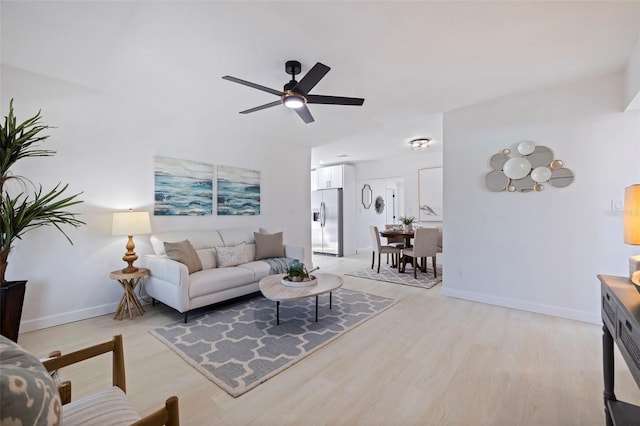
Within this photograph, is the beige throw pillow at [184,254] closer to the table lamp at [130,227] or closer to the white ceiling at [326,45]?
the table lamp at [130,227]

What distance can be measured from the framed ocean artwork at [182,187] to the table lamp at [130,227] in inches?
20.6

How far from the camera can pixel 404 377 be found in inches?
76.5

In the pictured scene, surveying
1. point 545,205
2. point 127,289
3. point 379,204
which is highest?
point 379,204

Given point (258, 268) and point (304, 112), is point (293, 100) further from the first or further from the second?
point (258, 268)

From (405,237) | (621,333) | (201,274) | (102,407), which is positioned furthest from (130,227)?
(405,237)

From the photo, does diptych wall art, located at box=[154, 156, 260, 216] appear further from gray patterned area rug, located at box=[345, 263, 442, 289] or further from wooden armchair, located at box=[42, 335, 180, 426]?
wooden armchair, located at box=[42, 335, 180, 426]

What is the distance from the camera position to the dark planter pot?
2.14 meters

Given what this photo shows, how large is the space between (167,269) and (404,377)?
257 centimetres

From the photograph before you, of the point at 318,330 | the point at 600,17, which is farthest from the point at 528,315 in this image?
the point at 600,17

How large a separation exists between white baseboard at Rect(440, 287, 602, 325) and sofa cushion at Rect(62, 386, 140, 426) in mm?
3718

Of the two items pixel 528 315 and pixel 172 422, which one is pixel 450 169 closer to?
pixel 528 315

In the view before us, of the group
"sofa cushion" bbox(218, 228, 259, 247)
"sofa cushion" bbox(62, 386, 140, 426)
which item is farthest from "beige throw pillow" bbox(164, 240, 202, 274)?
"sofa cushion" bbox(62, 386, 140, 426)

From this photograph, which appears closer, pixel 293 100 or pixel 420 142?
pixel 293 100

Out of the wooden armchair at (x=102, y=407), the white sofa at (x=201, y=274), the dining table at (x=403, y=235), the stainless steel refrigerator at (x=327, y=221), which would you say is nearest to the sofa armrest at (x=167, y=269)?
the white sofa at (x=201, y=274)
